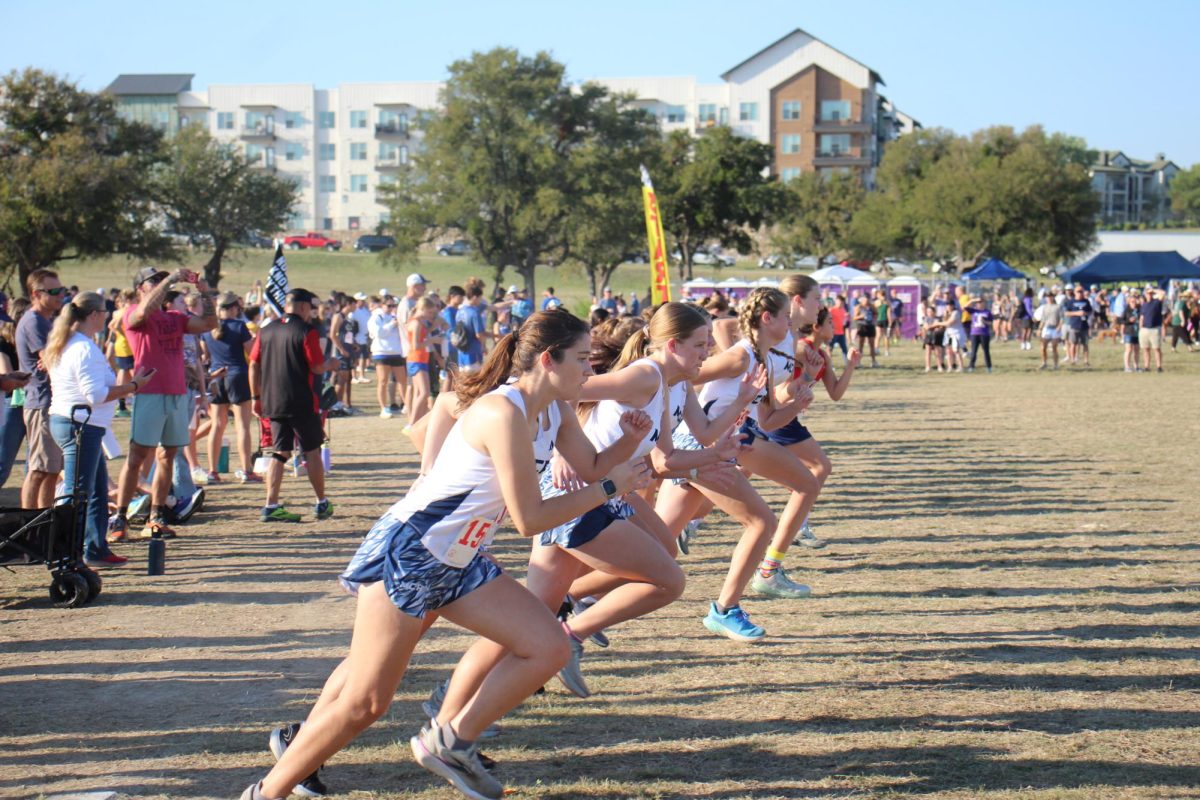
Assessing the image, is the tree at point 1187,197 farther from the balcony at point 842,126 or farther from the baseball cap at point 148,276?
the baseball cap at point 148,276

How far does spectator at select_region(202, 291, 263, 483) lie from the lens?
1265 centimetres

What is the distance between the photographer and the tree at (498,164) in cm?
5338

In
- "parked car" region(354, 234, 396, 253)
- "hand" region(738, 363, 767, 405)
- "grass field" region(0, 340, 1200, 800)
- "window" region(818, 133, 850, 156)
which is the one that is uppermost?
"window" region(818, 133, 850, 156)

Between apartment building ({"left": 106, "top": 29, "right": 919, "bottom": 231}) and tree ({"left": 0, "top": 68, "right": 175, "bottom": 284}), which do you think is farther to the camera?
apartment building ({"left": 106, "top": 29, "right": 919, "bottom": 231})

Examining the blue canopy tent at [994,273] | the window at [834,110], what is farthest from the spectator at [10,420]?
the window at [834,110]

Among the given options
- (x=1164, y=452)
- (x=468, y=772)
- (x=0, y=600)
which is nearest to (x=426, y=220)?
(x=1164, y=452)

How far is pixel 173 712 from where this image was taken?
5.52 metres

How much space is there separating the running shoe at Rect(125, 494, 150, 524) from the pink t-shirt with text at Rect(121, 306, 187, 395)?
1.65 meters

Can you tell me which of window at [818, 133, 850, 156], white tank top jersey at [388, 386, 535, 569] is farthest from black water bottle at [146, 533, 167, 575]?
window at [818, 133, 850, 156]

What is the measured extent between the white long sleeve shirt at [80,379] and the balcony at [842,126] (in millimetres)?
103806

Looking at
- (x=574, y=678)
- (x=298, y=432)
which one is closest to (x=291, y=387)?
(x=298, y=432)

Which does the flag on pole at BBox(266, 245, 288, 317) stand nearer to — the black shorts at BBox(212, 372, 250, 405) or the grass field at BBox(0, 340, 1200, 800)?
the black shorts at BBox(212, 372, 250, 405)

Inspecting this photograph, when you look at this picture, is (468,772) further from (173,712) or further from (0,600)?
(0,600)

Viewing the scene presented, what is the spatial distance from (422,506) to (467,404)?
90 centimetres
